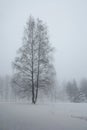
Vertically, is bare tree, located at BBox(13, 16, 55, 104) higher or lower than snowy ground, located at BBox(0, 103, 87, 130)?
higher

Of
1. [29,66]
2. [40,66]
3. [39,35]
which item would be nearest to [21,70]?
[29,66]

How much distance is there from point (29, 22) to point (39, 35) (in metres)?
2.11

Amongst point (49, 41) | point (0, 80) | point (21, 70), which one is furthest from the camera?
point (0, 80)

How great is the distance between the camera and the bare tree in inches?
675

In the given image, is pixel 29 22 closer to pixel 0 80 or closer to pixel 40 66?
pixel 40 66

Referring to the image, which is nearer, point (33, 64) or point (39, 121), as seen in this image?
point (39, 121)

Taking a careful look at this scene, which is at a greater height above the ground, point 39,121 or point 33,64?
point 33,64

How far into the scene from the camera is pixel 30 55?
17.4 meters

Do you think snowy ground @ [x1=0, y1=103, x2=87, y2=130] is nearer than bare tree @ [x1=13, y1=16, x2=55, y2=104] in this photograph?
Yes

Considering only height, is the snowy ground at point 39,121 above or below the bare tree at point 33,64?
below

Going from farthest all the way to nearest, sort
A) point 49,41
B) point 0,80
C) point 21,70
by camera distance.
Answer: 1. point 0,80
2. point 49,41
3. point 21,70

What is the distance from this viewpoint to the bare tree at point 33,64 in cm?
1714

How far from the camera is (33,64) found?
17.3 metres

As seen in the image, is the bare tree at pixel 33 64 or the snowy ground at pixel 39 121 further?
the bare tree at pixel 33 64
